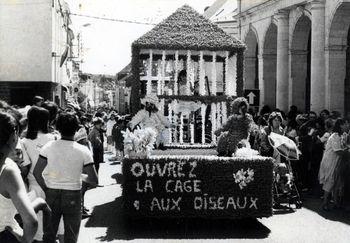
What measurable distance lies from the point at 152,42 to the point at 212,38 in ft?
4.49

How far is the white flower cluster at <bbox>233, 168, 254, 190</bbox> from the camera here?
991 centimetres

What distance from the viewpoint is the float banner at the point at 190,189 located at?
980 centimetres

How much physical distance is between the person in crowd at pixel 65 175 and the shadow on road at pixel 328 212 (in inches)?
235

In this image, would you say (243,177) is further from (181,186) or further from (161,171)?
(161,171)

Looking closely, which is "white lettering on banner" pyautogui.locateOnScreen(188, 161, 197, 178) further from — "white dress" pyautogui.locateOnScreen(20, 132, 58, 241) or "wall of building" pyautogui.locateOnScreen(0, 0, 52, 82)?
"wall of building" pyautogui.locateOnScreen(0, 0, 52, 82)

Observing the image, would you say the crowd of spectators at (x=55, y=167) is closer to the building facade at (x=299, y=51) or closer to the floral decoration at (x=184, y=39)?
the floral decoration at (x=184, y=39)

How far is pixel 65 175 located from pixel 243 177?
440 centimetres

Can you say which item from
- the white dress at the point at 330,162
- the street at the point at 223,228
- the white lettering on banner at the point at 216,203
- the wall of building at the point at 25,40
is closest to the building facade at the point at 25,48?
the wall of building at the point at 25,40

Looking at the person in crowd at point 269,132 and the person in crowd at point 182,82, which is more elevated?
the person in crowd at point 182,82

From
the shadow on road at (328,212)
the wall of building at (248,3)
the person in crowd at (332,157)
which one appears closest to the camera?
the shadow on road at (328,212)

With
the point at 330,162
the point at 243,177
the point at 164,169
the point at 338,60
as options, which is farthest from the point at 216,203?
the point at 338,60

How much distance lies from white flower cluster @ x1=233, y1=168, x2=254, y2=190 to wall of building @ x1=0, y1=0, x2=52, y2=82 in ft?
63.5

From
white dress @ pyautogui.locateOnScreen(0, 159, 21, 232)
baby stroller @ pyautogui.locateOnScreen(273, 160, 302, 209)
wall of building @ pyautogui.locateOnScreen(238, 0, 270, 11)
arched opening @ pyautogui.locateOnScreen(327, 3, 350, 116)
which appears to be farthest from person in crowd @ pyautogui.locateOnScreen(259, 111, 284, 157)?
wall of building @ pyautogui.locateOnScreen(238, 0, 270, 11)

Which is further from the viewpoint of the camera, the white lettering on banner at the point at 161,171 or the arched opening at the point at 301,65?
the arched opening at the point at 301,65
